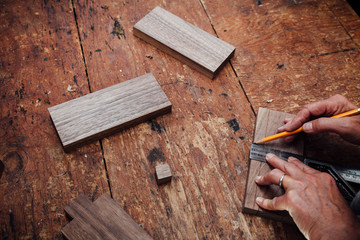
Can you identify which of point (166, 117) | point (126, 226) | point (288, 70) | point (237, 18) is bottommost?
point (126, 226)

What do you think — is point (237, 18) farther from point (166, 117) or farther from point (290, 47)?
point (166, 117)

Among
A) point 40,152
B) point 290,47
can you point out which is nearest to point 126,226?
point 40,152

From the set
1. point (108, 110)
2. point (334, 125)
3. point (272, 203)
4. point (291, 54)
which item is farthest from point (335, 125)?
point (108, 110)

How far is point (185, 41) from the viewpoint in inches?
66.0

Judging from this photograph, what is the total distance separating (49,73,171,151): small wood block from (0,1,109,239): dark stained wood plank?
0.29 feet

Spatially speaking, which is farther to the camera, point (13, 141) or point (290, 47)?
point (290, 47)

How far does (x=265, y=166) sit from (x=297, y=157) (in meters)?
0.16

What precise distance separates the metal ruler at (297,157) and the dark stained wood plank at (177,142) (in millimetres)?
62

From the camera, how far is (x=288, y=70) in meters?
1.69

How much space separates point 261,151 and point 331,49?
84 cm

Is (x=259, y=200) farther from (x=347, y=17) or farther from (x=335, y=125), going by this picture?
(x=347, y=17)

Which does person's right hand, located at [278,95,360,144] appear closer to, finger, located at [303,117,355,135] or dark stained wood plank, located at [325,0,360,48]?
finger, located at [303,117,355,135]

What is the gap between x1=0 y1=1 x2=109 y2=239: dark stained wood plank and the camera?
1.29 metres

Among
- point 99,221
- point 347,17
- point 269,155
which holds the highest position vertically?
point 347,17
